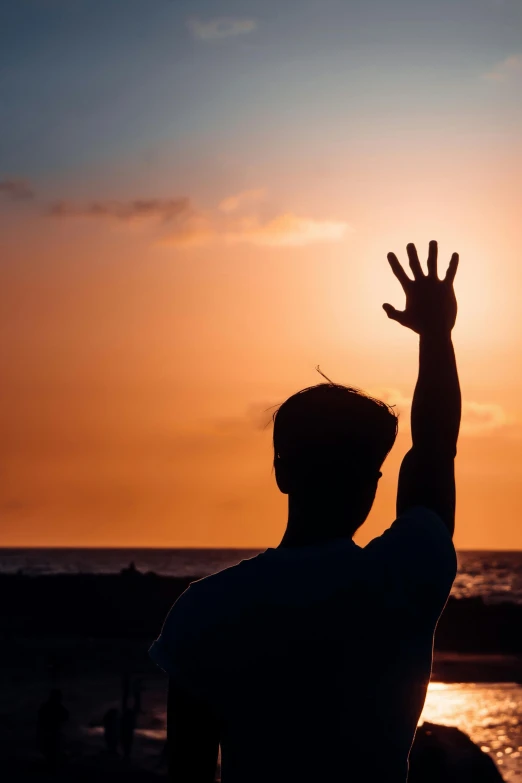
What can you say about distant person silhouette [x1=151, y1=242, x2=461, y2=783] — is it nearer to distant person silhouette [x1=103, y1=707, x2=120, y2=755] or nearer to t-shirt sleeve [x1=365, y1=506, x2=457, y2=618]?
t-shirt sleeve [x1=365, y1=506, x2=457, y2=618]

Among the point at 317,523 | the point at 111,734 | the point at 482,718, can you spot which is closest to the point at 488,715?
the point at 482,718

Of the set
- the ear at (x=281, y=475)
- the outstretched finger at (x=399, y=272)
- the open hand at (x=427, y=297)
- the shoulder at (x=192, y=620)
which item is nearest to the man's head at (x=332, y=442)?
the ear at (x=281, y=475)

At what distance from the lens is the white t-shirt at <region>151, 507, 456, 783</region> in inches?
72.4

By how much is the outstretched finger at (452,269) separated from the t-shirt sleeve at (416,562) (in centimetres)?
78

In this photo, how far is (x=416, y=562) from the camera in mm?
1957

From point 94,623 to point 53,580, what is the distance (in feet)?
51.0

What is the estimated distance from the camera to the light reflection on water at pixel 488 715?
953 inches

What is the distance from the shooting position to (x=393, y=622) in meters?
1.95

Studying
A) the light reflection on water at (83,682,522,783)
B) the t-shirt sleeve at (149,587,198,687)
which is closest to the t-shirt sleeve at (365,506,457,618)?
the t-shirt sleeve at (149,587,198,687)

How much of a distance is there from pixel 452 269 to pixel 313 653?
1.16 metres

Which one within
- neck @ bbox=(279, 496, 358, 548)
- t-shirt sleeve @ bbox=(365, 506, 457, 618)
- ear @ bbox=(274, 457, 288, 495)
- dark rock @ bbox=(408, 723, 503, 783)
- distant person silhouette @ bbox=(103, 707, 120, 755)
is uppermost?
ear @ bbox=(274, 457, 288, 495)

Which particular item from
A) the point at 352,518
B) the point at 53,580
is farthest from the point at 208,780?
the point at 53,580

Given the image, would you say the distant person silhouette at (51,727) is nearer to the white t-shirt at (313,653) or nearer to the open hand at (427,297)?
the open hand at (427,297)

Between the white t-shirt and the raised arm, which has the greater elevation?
the raised arm
